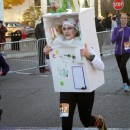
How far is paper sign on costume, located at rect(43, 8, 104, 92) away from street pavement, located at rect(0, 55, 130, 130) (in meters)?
1.59

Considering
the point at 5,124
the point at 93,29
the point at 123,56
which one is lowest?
the point at 5,124

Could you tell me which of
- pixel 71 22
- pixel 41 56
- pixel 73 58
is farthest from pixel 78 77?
pixel 41 56

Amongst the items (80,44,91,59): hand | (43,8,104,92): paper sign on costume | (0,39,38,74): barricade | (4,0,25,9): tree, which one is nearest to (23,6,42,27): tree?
(4,0,25,9): tree

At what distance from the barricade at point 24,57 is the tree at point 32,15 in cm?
2437

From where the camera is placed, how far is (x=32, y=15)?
1534 inches

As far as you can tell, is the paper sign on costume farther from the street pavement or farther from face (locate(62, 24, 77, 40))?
the street pavement

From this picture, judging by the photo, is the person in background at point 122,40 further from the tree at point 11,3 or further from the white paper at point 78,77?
the tree at point 11,3

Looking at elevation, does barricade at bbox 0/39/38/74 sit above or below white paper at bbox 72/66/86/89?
below

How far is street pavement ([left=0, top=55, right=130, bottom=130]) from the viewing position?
702 centimetres

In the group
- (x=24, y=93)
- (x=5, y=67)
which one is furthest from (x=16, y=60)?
(x=5, y=67)

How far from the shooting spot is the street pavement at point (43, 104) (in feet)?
23.0

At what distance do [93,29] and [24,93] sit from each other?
194 inches

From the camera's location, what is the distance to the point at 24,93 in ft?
32.7

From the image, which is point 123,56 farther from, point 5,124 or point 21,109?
point 5,124
